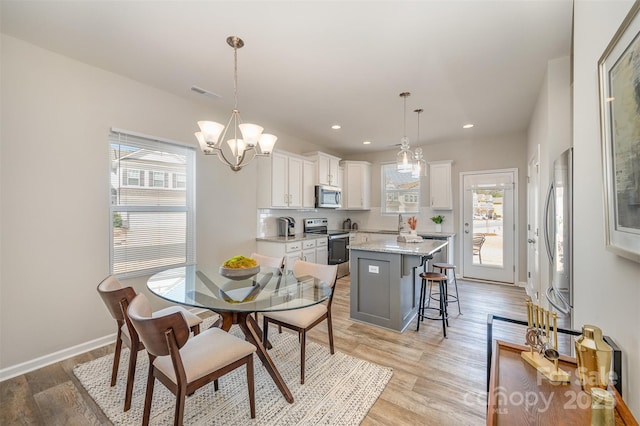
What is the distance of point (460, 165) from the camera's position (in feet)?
17.9

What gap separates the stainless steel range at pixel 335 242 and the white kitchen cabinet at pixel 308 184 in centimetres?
49

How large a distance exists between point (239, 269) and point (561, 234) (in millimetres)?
2442

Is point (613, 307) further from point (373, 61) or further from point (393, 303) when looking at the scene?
point (373, 61)

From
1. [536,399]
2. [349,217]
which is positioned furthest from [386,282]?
[349,217]

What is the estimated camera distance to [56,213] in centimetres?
249

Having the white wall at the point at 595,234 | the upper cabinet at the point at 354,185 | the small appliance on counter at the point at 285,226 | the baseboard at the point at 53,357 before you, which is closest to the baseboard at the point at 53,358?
the baseboard at the point at 53,357

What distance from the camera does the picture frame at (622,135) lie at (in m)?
0.85

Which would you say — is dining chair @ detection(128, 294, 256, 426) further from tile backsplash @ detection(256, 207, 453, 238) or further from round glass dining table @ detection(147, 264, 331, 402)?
tile backsplash @ detection(256, 207, 453, 238)

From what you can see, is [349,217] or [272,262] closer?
[272,262]

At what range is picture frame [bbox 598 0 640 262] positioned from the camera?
85cm

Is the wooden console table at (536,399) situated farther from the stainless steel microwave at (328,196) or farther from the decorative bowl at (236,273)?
the stainless steel microwave at (328,196)

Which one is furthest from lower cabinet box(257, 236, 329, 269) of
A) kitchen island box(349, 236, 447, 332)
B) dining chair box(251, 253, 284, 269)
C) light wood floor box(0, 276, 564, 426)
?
light wood floor box(0, 276, 564, 426)

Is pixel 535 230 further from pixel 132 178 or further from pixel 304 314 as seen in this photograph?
→ pixel 132 178

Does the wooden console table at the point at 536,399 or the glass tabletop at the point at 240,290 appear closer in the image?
the wooden console table at the point at 536,399
